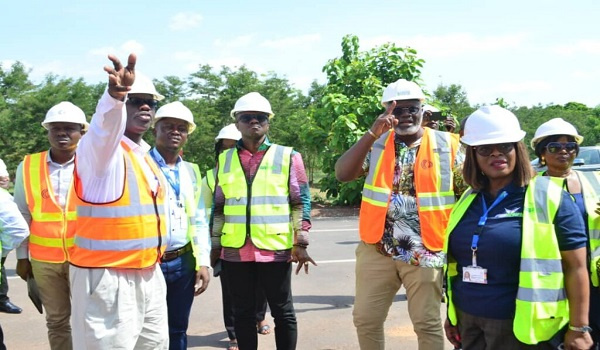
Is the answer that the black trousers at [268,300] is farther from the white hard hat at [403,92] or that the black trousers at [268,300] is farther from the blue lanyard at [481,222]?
the blue lanyard at [481,222]

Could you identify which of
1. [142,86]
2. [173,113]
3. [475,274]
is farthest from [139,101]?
[475,274]

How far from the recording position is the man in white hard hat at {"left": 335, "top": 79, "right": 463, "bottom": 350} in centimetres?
373

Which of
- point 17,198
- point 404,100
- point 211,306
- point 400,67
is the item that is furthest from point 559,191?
point 400,67

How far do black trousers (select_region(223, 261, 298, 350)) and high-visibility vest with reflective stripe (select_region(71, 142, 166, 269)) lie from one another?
4.36 feet

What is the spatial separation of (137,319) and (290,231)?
169 cm

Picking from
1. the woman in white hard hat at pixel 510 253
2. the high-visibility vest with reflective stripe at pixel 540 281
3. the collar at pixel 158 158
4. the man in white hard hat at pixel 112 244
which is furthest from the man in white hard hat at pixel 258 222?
the high-visibility vest with reflective stripe at pixel 540 281

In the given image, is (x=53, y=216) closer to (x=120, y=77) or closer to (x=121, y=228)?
(x=121, y=228)

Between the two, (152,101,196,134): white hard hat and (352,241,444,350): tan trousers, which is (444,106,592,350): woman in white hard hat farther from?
(152,101,196,134): white hard hat

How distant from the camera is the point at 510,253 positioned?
2.60 meters

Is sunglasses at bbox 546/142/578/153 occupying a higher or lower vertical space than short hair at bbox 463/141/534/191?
higher

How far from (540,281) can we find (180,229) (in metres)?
2.43

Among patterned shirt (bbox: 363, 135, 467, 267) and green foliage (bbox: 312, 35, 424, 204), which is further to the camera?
green foliage (bbox: 312, 35, 424, 204)

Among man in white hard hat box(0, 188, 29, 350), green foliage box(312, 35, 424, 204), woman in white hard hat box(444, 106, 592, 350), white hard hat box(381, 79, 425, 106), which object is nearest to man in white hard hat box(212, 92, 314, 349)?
white hard hat box(381, 79, 425, 106)

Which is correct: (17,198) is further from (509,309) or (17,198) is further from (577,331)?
(577,331)
